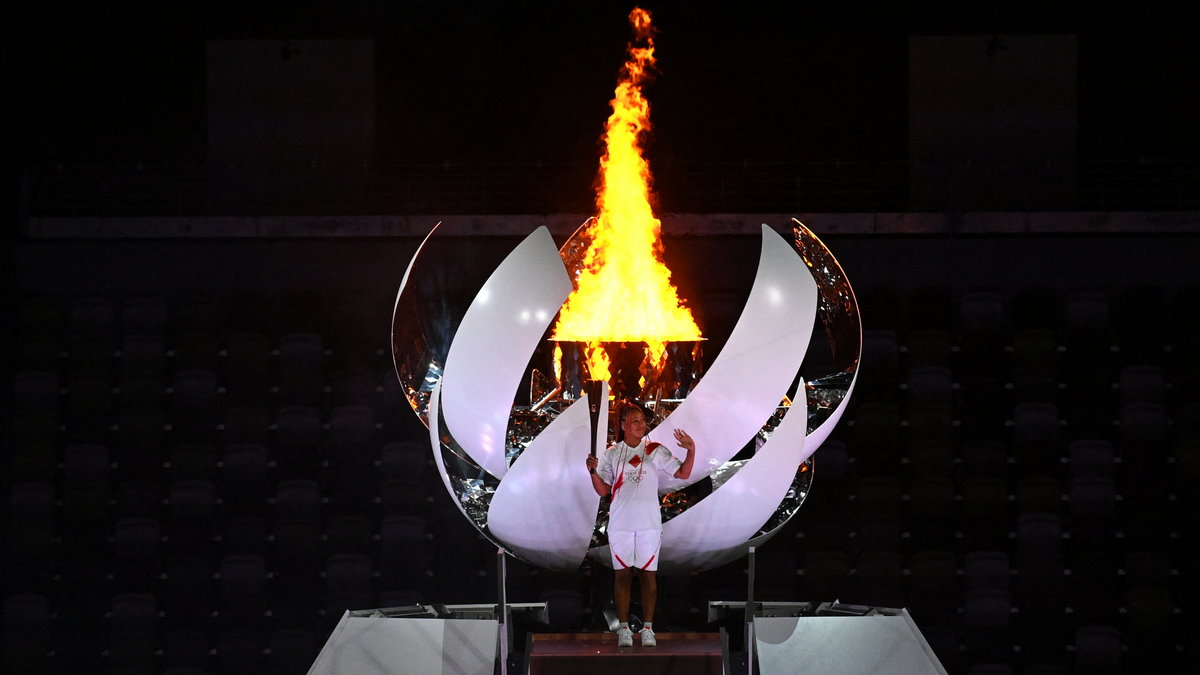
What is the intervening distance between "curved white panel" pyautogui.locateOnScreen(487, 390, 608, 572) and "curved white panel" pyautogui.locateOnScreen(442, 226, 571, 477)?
36 centimetres

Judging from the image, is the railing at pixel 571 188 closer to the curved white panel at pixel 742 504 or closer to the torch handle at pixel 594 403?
the torch handle at pixel 594 403

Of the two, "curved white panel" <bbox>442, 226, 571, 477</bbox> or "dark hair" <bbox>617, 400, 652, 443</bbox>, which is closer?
"curved white panel" <bbox>442, 226, 571, 477</bbox>

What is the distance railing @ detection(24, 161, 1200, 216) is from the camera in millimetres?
10180

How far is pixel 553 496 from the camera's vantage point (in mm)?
5953

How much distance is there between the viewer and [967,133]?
1042 cm

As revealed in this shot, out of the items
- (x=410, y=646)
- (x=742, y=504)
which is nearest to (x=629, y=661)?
(x=742, y=504)

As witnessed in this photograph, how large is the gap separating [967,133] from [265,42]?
219 inches

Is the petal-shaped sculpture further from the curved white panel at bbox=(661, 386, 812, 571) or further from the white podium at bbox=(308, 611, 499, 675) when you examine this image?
the white podium at bbox=(308, 611, 499, 675)

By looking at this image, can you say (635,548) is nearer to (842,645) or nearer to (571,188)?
(842,645)

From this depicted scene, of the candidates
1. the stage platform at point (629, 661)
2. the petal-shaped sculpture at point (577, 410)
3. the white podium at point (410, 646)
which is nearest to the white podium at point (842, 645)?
the petal-shaped sculpture at point (577, 410)

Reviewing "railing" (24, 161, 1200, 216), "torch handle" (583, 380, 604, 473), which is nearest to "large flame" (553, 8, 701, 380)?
"torch handle" (583, 380, 604, 473)


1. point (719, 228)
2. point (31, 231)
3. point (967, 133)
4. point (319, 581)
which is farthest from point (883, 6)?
point (31, 231)

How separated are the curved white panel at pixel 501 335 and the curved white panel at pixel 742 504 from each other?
3.28ft

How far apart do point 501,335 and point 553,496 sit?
0.77 metres
